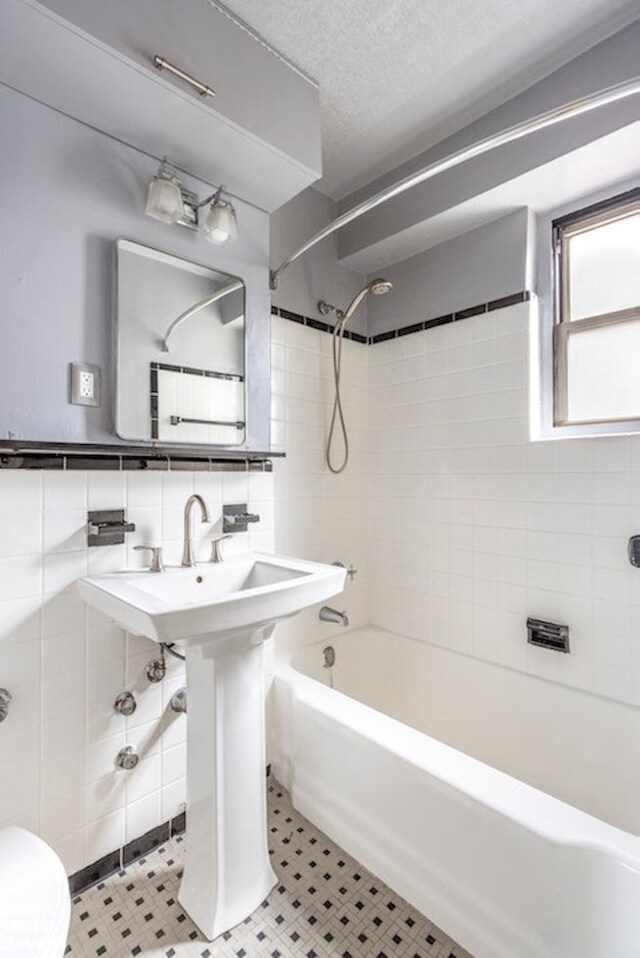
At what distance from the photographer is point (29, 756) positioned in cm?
120

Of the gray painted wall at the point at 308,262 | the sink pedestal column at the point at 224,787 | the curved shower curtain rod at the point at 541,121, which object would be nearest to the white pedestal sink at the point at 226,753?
the sink pedestal column at the point at 224,787

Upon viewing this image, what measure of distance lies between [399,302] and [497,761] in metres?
2.08

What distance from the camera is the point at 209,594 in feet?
4.76

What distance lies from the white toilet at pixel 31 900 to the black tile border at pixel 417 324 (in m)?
1.84

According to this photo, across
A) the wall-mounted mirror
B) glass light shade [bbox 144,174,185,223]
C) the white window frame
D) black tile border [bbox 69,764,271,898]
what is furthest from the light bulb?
black tile border [bbox 69,764,271,898]

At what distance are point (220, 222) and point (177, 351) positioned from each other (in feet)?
1.37

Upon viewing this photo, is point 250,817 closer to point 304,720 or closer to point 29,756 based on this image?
point 304,720

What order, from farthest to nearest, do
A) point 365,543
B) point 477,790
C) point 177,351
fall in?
1. point 365,543
2. point 177,351
3. point 477,790

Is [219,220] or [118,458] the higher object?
[219,220]

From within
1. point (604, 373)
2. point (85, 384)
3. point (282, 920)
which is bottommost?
point (282, 920)

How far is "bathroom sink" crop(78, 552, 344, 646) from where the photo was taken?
967 millimetres

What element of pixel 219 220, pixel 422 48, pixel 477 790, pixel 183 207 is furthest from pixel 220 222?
pixel 477 790

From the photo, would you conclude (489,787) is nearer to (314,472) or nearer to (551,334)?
(314,472)

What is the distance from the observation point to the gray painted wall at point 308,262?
1998mm
